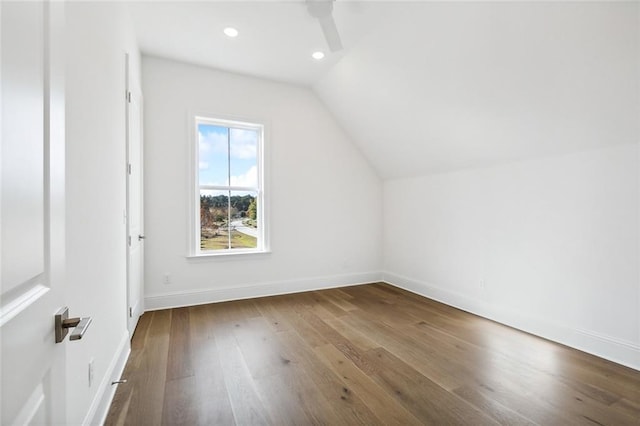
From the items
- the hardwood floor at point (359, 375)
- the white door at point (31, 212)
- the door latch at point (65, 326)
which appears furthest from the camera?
the hardwood floor at point (359, 375)

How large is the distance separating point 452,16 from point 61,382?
304cm

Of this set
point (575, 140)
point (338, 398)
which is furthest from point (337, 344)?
point (575, 140)

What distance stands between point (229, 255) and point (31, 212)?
131 inches

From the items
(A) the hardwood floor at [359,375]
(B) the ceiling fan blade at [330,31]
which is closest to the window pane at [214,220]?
(A) the hardwood floor at [359,375]

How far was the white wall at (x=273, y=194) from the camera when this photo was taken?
346 cm

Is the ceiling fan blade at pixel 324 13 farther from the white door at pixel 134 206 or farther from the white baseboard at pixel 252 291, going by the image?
the white baseboard at pixel 252 291

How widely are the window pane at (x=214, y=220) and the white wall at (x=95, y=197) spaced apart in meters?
1.46

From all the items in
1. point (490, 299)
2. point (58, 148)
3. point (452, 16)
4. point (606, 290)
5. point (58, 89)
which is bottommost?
point (490, 299)

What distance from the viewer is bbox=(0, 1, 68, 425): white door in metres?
0.50

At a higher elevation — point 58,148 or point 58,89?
point 58,89

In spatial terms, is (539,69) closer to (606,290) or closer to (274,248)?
(606,290)

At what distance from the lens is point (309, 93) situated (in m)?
4.32

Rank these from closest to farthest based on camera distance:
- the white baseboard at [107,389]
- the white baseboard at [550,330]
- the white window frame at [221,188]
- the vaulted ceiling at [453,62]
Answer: the white baseboard at [107,389] → the vaulted ceiling at [453,62] → the white baseboard at [550,330] → the white window frame at [221,188]

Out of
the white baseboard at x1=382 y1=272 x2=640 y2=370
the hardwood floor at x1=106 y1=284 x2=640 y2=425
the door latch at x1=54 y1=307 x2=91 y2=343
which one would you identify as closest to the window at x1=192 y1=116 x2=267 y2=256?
the hardwood floor at x1=106 y1=284 x2=640 y2=425
